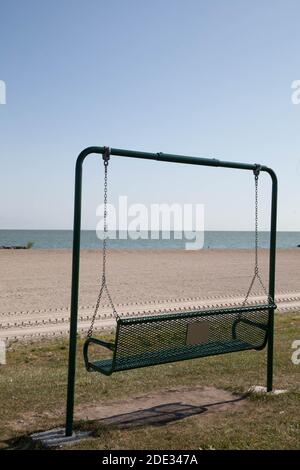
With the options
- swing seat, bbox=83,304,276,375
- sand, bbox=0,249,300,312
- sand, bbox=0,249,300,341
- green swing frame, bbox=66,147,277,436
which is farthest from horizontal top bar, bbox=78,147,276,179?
Result: sand, bbox=0,249,300,312

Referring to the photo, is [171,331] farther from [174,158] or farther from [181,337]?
[174,158]

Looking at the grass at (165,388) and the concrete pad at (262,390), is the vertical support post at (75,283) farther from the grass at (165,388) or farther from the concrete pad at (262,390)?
the concrete pad at (262,390)

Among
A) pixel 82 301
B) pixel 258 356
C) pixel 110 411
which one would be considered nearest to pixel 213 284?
pixel 82 301

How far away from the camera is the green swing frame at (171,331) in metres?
4.91

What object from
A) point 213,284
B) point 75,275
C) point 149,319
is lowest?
point 213,284

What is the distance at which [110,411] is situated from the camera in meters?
5.46

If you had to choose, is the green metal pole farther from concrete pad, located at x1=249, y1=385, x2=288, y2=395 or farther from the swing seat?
concrete pad, located at x1=249, y1=385, x2=288, y2=395

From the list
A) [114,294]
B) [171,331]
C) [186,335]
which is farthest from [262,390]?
[114,294]

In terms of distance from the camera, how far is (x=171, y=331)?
564 centimetres
